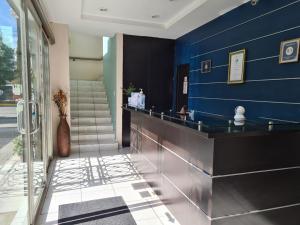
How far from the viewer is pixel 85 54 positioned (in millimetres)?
7602

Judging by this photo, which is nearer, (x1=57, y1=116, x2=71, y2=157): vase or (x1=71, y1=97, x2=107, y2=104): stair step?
(x1=57, y1=116, x2=71, y2=157): vase

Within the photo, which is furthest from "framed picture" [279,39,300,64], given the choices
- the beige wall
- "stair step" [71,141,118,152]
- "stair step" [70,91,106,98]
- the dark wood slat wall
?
"stair step" [70,91,106,98]

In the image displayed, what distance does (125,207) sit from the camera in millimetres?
2635

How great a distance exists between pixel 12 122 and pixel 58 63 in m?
3.12

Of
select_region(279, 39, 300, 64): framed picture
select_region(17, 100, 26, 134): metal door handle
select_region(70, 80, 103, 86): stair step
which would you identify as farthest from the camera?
select_region(70, 80, 103, 86): stair step

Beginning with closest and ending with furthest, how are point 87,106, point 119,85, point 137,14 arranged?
1. point 137,14
2. point 119,85
3. point 87,106

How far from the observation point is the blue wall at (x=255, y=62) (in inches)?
100

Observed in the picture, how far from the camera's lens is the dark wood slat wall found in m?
5.24

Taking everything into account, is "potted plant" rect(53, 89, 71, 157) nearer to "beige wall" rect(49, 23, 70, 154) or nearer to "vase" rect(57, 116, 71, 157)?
"vase" rect(57, 116, 71, 157)

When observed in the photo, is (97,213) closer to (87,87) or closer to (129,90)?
(129,90)

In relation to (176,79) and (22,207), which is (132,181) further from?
(176,79)

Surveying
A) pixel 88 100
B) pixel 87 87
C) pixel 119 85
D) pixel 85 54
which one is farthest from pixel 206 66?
pixel 85 54

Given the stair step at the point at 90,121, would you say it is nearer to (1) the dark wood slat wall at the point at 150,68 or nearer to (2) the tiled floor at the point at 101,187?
(1) the dark wood slat wall at the point at 150,68

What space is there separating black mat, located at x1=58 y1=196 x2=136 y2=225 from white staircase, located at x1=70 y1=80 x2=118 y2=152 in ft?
7.90
